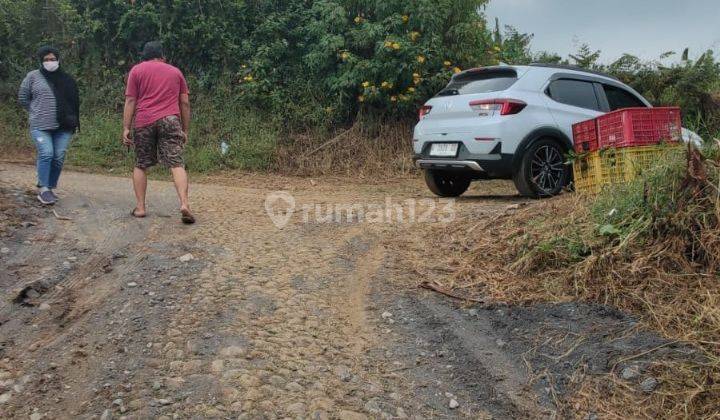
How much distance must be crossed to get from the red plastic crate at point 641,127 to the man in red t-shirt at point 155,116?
3886 millimetres

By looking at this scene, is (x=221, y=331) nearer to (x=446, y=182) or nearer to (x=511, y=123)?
(x=511, y=123)

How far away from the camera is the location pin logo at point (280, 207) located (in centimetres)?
647

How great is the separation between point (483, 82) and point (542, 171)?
1259 millimetres

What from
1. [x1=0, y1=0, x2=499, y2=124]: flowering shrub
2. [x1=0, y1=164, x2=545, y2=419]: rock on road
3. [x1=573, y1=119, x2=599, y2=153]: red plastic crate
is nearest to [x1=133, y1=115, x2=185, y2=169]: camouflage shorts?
[x1=0, y1=164, x2=545, y2=419]: rock on road

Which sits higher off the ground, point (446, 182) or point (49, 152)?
point (49, 152)

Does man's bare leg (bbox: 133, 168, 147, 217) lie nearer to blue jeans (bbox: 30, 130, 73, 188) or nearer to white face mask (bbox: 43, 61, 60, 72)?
blue jeans (bbox: 30, 130, 73, 188)

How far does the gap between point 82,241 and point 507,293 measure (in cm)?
356

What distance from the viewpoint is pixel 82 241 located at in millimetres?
5367

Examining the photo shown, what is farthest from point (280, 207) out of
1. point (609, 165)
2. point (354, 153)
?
point (354, 153)

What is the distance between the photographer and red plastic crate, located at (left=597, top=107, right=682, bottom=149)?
5.39m

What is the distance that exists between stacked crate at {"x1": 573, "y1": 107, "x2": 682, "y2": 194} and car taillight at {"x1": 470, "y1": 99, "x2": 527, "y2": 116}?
3.97 feet

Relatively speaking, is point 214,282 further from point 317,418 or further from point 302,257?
point 317,418

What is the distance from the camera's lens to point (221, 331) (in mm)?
3566

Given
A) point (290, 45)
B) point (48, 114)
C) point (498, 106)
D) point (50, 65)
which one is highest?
point (290, 45)
